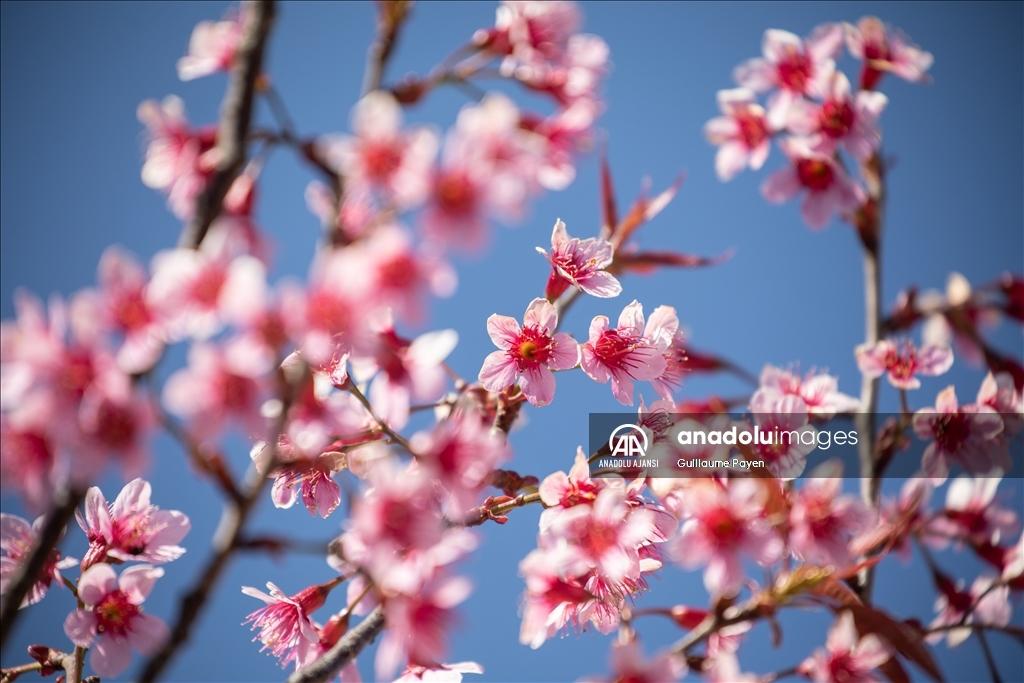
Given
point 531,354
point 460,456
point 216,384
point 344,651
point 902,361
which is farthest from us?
point 902,361

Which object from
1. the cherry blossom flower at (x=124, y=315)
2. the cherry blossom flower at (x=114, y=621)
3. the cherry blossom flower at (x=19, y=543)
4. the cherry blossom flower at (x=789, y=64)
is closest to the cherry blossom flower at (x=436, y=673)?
the cherry blossom flower at (x=114, y=621)

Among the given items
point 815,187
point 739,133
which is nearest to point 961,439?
point 815,187

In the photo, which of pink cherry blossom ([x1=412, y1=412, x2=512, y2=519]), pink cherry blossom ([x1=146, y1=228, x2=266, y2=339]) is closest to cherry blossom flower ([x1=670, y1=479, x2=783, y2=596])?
pink cherry blossom ([x1=412, y1=412, x2=512, y2=519])

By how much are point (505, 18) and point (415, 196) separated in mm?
281

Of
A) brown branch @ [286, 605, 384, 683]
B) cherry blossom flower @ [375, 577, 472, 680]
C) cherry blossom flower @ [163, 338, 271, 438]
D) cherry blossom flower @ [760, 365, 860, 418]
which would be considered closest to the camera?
cherry blossom flower @ [163, 338, 271, 438]

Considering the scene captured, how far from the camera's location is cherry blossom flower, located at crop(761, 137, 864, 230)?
2.45 ft

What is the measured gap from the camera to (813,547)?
0.56 m

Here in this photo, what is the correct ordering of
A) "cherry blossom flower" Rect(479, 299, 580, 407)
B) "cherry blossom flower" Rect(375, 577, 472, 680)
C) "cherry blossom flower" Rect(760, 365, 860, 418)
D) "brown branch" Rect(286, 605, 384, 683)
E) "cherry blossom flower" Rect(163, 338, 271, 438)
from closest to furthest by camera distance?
"cherry blossom flower" Rect(163, 338, 271, 438) < "cherry blossom flower" Rect(375, 577, 472, 680) < "brown branch" Rect(286, 605, 384, 683) < "cherry blossom flower" Rect(479, 299, 580, 407) < "cherry blossom flower" Rect(760, 365, 860, 418)

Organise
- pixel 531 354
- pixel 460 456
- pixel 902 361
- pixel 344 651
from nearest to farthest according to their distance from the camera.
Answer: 1. pixel 460 456
2. pixel 344 651
3. pixel 531 354
4. pixel 902 361

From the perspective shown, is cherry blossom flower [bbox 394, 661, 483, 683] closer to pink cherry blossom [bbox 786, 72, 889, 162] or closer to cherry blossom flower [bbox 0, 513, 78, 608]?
cherry blossom flower [bbox 0, 513, 78, 608]

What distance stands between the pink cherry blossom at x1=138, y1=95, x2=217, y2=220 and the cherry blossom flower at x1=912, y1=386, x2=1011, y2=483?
2.62 feet

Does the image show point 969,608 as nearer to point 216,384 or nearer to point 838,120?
point 838,120

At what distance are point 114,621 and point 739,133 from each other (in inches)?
32.2

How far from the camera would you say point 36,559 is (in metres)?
0.44
